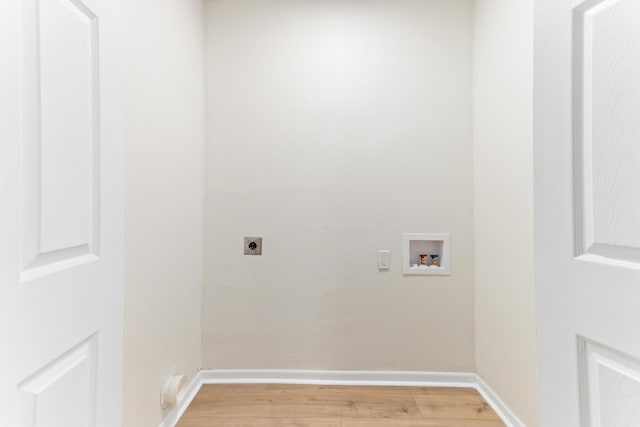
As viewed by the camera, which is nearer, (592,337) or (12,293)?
(12,293)

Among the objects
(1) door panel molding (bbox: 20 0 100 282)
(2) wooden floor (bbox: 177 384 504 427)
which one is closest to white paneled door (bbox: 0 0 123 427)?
(1) door panel molding (bbox: 20 0 100 282)

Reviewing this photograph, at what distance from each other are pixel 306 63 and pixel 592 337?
194cm

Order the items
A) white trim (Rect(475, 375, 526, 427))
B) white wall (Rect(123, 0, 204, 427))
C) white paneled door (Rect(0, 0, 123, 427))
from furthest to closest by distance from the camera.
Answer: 1. white trim (Rect(475, 375, 526, 427))
2. white wall (Rect(123, 0, 204, 427))
3. white paneled door (Rect(0, 0, 123, 427))

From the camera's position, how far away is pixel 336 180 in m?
2.14

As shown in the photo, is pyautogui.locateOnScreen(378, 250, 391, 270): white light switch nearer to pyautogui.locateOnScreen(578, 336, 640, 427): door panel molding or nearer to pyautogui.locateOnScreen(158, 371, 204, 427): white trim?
pyautogui.locateOnScreen(158, 371, 204, 427): white trim

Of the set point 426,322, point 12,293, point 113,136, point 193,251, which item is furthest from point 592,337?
point 193,251

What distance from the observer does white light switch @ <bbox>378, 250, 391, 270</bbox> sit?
2129 millimetres

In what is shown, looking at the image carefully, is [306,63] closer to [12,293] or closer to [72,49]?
[72,49]

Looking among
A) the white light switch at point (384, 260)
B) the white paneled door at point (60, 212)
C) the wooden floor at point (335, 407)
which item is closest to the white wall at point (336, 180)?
the white light switch at point (384, 260)

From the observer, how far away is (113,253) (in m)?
0.92

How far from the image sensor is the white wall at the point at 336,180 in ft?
7.00

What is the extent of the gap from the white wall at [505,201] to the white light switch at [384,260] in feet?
1.69

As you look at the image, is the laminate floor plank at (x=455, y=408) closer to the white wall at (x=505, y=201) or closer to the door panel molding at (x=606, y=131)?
the white wall at (x=505, y=201)

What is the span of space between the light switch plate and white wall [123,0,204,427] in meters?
0.28
